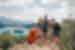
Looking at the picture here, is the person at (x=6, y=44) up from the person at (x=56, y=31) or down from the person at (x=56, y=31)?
down

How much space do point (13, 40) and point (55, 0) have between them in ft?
1.26

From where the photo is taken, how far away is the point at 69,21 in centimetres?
105

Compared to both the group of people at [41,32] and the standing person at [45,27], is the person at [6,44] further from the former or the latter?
the standing person at [45,27]

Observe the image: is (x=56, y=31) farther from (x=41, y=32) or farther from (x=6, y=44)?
(x=6, y=44)

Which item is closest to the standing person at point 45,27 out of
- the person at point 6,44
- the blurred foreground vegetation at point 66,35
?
the blurred foreground vegetation at point 66,35

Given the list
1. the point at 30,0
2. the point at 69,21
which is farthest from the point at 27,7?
the point at 69,21

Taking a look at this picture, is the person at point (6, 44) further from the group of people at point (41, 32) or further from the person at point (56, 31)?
the person at point (56, 31)

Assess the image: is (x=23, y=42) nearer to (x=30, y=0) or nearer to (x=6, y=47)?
(x=6, y=47)

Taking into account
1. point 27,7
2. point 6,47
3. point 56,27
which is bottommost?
point 6,47

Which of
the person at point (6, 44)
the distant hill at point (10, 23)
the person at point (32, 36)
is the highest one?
the distant hill at point (10, 23)

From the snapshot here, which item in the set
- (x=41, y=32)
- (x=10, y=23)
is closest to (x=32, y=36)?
(x=41, y=32)

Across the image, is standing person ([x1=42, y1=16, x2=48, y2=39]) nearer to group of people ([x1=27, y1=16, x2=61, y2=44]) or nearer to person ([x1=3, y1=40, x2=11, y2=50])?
group of people ([x1=27, y1=16, x2=61, y2=44])

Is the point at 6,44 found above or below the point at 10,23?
below

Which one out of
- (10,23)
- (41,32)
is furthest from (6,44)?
(41,32)
